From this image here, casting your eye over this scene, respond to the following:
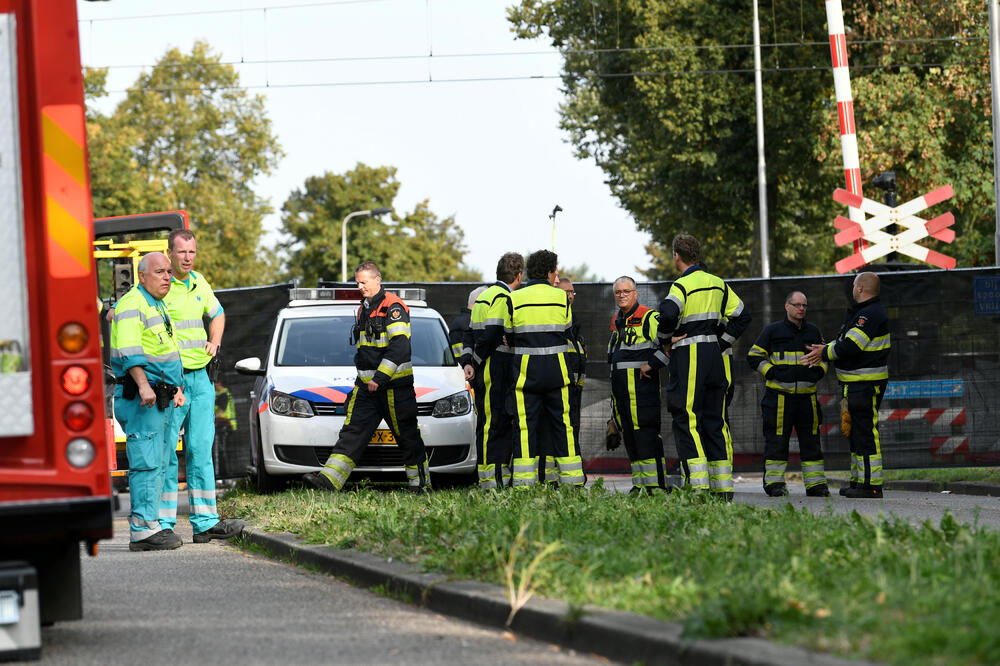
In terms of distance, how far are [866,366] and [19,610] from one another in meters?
8.84

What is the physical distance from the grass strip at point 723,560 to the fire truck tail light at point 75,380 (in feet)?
6.63


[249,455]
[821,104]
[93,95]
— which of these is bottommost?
[249,455]

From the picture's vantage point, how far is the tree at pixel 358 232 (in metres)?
79.0

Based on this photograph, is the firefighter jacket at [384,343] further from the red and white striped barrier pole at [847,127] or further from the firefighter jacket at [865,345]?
the red and white striped barrier pole at [847,127]

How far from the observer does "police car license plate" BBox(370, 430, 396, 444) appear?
13.2 m

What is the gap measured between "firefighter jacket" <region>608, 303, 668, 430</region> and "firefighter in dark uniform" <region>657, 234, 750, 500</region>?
70cm

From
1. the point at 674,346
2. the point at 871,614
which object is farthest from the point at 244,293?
the point at 871,614

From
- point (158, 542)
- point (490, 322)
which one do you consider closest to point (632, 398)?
point (490, 322)

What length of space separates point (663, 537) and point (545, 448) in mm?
5383

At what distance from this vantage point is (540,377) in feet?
38.1

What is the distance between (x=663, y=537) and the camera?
25.7 ft

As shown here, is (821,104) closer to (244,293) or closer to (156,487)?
(244,293)

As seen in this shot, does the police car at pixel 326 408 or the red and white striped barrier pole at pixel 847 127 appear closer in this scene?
the police car at pixel 326 408

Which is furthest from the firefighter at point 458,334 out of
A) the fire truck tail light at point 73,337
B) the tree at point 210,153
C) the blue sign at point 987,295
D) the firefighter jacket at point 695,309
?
the tree at point 210,153
